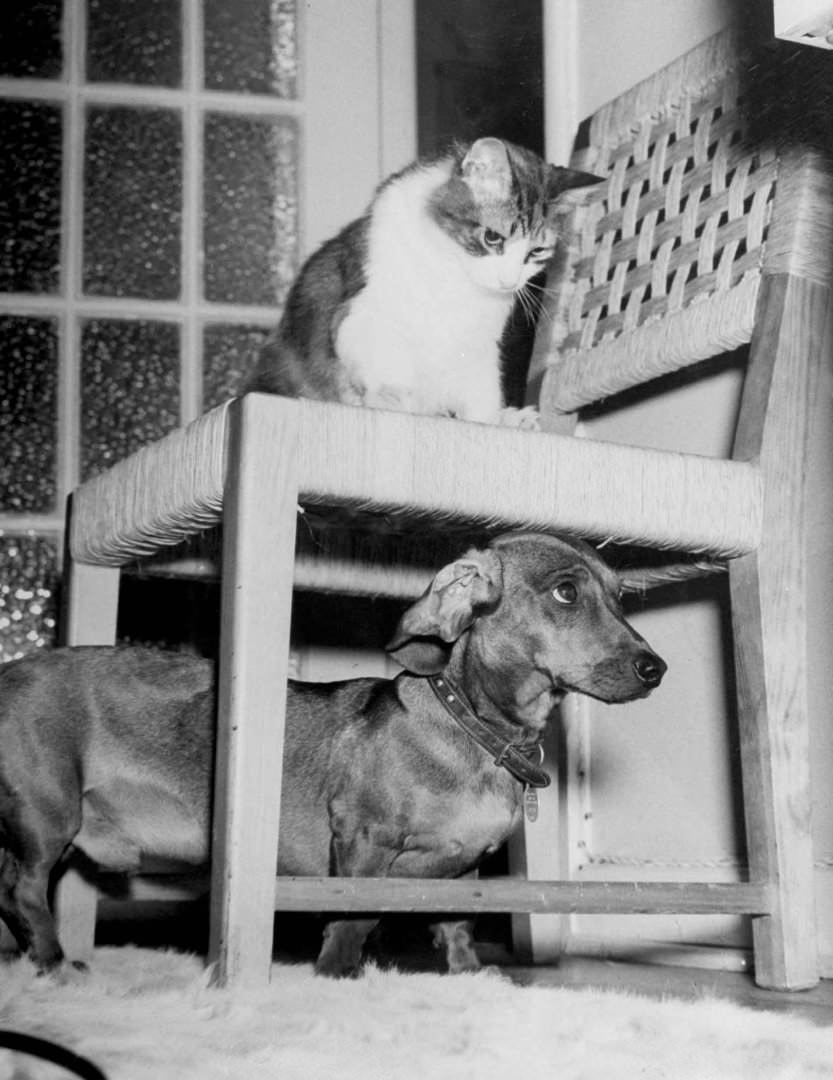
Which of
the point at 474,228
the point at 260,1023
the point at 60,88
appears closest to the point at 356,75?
the point at 60,88

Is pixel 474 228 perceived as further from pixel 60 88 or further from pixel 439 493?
pixel 60 88

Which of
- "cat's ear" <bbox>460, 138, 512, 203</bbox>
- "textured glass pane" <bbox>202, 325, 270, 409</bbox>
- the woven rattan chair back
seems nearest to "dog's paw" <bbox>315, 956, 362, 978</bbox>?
the woven rattan chair back

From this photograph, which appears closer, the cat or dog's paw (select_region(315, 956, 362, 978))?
dog's paw (select_region(315, 956, 362, 978))

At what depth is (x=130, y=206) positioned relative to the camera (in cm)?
237

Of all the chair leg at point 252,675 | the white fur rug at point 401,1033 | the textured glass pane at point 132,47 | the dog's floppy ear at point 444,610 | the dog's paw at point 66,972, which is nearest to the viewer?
the white fur rug at point 401,1033

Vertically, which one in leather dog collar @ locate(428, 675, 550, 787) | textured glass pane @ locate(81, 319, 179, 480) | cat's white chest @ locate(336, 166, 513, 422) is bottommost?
leather dog collar @ locate(428, 675, 550, 787)

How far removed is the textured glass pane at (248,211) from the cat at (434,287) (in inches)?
26.1

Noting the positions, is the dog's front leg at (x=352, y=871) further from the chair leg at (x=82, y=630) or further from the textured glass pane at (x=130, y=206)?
the textured glass pane at (x=130, y=206)

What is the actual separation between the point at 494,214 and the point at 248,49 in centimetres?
97

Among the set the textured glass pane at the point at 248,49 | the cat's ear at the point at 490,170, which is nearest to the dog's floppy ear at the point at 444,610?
the cat's ear at the point at 490,170

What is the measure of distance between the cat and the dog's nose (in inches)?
14.9

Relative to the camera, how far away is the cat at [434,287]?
Result: 1593mm

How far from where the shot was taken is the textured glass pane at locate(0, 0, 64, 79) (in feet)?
7.75

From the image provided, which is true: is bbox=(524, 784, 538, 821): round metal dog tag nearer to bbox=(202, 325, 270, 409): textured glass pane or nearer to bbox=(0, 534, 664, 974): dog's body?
bbox=(0, 534, 664, 974): dog's body
